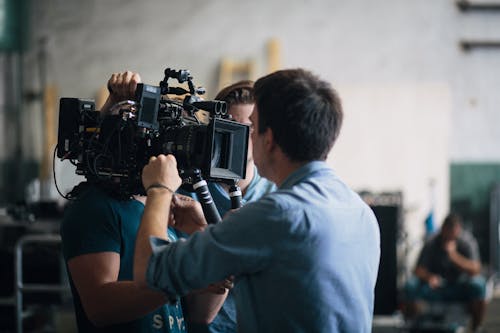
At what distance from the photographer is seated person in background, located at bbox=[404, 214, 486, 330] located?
626 centimetres

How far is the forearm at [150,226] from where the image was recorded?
1.44 m

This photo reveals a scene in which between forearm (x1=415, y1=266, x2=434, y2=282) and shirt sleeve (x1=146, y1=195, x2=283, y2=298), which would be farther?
forearm (x1=415, y1=266, x2=434, y2=282)

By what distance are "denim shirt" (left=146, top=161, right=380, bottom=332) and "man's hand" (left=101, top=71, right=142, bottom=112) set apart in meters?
0.48

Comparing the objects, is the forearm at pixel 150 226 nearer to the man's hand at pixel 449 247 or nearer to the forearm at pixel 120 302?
the forearm at pixel 120 302

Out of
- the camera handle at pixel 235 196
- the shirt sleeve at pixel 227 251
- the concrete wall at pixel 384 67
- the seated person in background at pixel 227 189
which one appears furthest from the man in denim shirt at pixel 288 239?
the concrete wall at pixel 384 67

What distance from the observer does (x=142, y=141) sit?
1632mm

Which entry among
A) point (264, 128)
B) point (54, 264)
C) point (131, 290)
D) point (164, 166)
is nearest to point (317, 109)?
point (264, 128)

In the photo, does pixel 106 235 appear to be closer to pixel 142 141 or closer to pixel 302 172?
pixel 142 141

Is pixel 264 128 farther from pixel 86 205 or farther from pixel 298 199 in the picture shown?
pixel 86 205

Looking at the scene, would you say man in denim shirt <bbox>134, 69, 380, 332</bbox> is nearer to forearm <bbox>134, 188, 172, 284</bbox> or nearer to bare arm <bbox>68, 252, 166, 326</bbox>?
forearm <bbox>134, 188, 172, 284</bbox>

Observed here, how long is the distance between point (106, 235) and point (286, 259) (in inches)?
15.9

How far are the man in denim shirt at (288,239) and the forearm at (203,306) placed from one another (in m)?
0.37

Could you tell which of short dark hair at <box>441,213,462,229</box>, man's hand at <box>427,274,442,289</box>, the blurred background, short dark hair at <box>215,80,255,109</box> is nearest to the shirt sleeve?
short dark hair at <box>215,80,255,109</box>

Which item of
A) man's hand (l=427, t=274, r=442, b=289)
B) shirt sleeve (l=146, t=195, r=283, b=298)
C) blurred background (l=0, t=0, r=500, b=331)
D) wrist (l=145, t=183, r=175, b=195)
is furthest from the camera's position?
blurred background (l=0, t=0, r=500, b=331)
